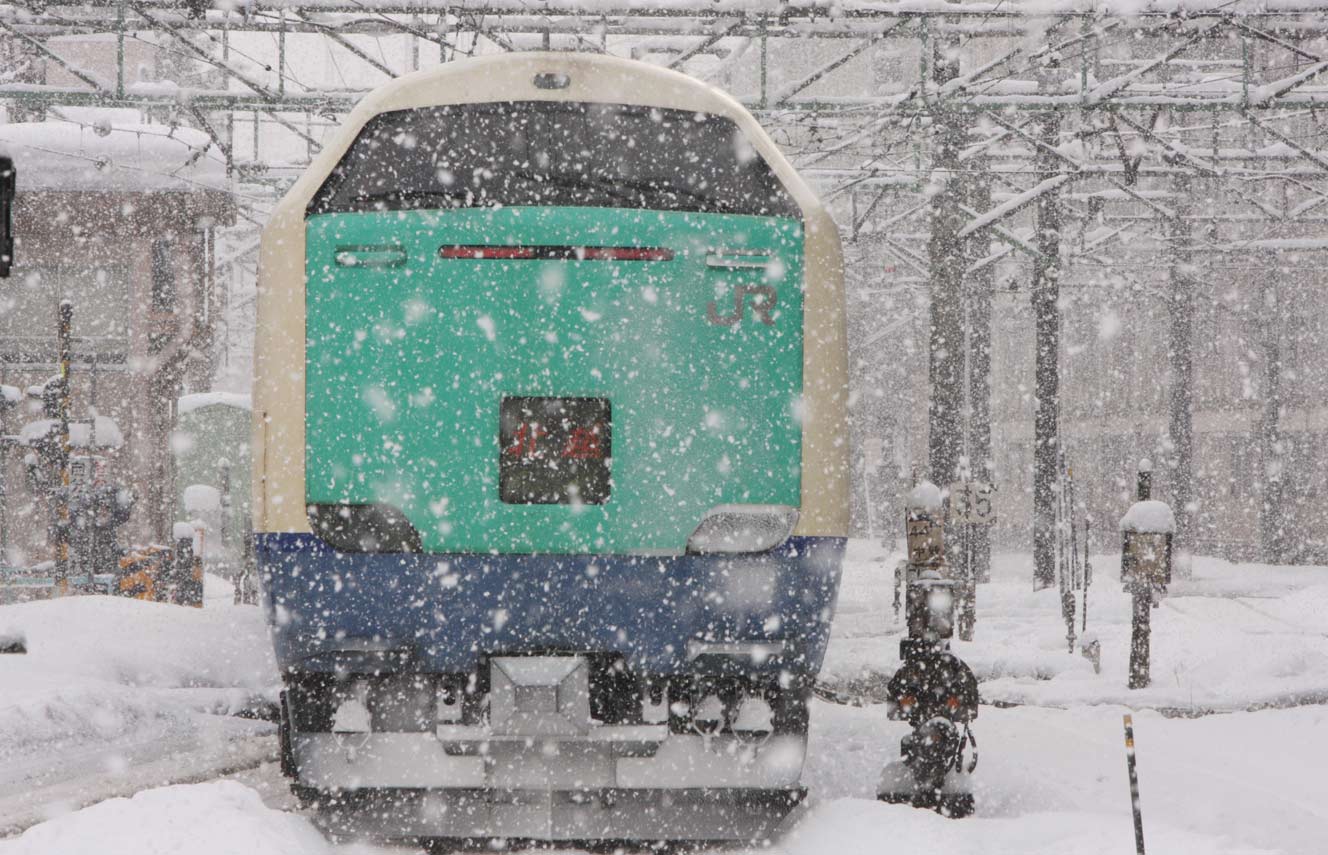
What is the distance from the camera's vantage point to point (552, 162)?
5.22m

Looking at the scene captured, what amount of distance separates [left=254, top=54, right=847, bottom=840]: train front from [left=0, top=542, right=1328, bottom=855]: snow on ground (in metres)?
0.68

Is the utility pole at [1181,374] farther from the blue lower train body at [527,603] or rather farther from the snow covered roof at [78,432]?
the blue lower train body at [527,603]

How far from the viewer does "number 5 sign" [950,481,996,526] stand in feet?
49.0

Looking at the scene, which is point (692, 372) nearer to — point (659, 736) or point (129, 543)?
point (659, 736)

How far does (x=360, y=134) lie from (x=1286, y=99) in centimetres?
1196

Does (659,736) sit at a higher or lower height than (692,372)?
lower

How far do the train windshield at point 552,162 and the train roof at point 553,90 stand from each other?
0.10ft

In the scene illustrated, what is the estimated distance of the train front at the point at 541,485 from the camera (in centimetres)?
484

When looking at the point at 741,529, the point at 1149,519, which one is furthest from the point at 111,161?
the point at 741,529

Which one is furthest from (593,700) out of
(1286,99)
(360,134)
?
(1286,99)

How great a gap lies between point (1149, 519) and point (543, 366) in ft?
24.8

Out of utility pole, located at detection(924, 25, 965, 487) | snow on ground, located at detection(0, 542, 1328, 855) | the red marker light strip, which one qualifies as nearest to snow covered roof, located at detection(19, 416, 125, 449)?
snow on ground, located at detection(0, 542, 1328, 855)

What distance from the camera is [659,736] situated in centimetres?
500

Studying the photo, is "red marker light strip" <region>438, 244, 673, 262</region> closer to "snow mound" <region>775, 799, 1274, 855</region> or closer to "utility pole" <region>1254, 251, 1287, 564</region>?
"snow mound" <region>775, 799, 1274, 855</region>
